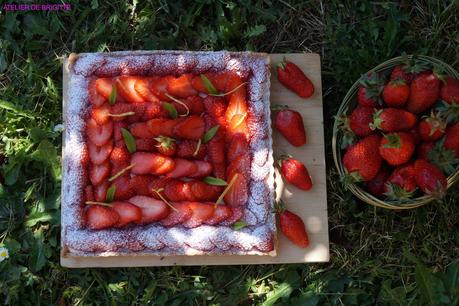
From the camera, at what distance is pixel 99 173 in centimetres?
270

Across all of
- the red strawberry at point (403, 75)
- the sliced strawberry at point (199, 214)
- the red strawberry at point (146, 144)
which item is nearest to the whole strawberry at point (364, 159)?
the red strawberry at point (403, 75)

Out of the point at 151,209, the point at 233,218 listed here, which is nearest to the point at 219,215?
the point at 233,218

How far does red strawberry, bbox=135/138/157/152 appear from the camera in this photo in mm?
2727

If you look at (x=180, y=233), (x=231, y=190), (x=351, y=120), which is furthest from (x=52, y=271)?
(x=351, y=120)

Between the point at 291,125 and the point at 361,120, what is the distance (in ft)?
1.06

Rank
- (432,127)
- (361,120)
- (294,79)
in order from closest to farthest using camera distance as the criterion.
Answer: (432,127) < (361,120) < (294,79)

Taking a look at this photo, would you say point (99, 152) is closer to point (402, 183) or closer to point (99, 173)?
point (99, 173)

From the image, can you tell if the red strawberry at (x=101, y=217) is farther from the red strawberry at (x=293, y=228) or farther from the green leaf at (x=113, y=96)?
→ the red strawberry at (x=293, y=228)

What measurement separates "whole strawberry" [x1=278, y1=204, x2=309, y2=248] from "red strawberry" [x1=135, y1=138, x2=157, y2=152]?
617 mm

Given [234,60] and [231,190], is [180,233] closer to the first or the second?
[231,190]

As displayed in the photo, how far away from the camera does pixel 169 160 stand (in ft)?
8.82

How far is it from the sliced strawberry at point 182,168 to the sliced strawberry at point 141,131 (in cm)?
17

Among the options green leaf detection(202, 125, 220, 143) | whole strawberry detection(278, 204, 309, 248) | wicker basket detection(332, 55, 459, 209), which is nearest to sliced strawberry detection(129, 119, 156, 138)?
green leaf detection(202, 125, 220, 143)

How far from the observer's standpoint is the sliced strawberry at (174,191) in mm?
2689
